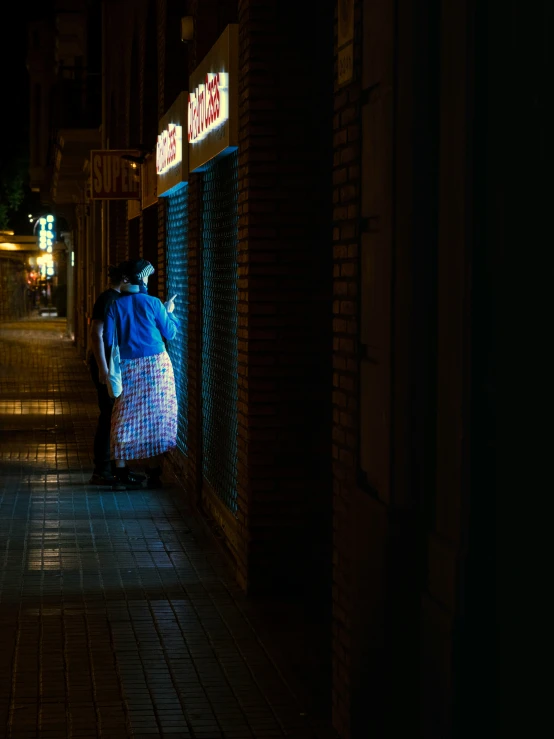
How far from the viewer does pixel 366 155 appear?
5148 millimetres

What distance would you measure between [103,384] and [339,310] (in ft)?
19.8

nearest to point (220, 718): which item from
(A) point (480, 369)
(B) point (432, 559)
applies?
(B) point (432, 559)

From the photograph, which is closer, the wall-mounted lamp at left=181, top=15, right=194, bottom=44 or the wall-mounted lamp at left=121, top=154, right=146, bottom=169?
the wall-mounted lamp at left=181, top=15, right=194, bottom=44

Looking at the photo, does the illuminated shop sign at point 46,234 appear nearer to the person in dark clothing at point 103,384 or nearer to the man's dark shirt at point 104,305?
the person in dark clothing at point 103,384

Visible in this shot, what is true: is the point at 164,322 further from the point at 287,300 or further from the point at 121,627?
the point at 121,627

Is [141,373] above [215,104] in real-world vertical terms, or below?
below

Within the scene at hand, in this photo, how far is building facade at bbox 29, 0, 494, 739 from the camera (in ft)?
14.2

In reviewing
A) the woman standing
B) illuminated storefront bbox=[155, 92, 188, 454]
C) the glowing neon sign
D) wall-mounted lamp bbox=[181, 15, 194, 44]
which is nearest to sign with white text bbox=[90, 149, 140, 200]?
illuminated storefront bbox=[155, 92, 188, 454]

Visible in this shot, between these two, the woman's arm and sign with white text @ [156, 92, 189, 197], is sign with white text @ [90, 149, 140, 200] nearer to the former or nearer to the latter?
sign with white text @ [156, 92, 189, 197]

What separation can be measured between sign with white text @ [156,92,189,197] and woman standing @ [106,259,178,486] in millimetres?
867

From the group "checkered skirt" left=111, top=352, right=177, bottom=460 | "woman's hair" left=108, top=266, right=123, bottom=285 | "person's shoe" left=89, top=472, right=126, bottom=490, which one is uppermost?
"woman's hair" left=108, top=266, right=123, bottom=285

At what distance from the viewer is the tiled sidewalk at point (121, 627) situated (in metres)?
5.75

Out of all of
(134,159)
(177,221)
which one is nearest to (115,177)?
(134,159)

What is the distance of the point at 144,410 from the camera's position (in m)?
11.3
